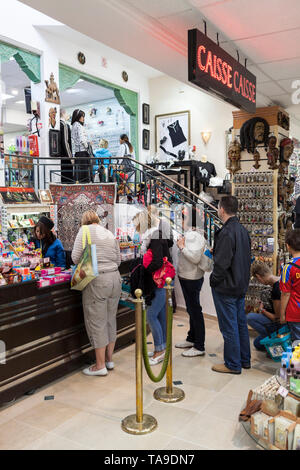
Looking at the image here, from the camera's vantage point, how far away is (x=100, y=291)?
4.08m

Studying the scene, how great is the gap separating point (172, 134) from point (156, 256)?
9047mm

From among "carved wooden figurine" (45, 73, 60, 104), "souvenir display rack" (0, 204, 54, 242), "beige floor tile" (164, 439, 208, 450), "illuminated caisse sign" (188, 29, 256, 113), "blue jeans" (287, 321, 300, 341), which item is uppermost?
"carved wooden figurine" (45, 73, 60, 104)

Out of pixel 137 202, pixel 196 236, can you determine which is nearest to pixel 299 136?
pixel 137 202

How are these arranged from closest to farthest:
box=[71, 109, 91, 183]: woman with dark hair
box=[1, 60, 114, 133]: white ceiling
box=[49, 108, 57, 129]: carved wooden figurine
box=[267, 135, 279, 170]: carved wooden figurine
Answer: box=[267, 135, 279, 170]: carved wooden figurine < box=[71, 109, 91, 183]: woman with dark hair < box=[49, 108, 57, 129]: carved wooden figurine < box=[1, 60, 114, 133]: white ceiling

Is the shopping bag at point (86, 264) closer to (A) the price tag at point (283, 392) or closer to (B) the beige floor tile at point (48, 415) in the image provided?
(B) the beige floor tile at point (48, 415)

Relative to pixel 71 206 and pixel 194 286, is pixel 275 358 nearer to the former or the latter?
pixel 194 286

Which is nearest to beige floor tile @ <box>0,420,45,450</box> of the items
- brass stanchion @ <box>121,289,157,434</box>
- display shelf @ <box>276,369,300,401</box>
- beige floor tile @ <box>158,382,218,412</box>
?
brass stanchion @ <box>121,289,157,434</box>

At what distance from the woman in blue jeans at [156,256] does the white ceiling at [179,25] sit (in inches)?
68.6

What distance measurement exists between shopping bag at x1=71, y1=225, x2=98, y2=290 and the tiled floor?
1.03 meters

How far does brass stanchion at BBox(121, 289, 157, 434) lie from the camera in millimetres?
3066

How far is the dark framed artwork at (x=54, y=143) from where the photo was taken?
9.08m

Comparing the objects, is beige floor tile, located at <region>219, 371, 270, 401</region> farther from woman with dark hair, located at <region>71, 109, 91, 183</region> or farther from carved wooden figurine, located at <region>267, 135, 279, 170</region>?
woman with dark hair, located at <region>71, 109, 91, 183</region>

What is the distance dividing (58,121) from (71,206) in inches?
134

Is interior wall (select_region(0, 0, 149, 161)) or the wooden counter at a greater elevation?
interior wall (select_region(0, 0, 149, 161))
